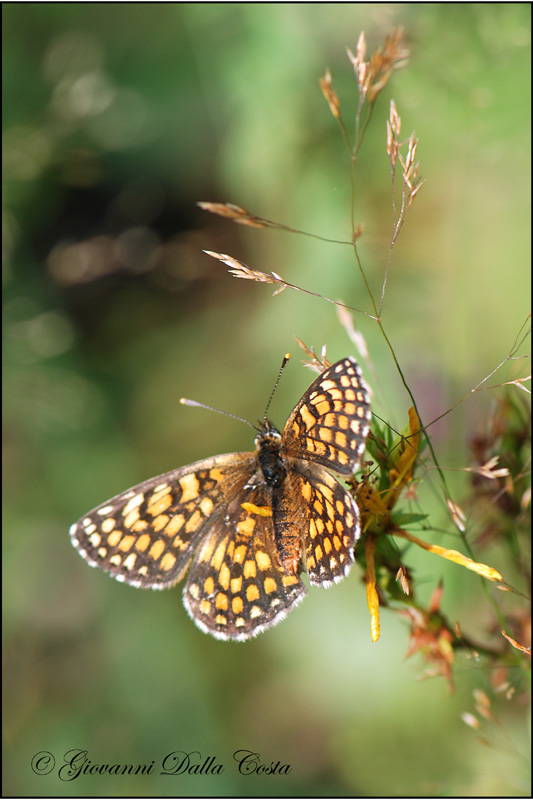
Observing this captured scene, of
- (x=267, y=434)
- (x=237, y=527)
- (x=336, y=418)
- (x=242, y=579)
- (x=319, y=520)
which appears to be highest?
(x=336, y=418)

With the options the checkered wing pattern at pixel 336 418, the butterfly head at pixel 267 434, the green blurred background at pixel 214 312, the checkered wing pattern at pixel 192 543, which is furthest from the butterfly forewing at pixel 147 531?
the green blurred background at pixel 214 312

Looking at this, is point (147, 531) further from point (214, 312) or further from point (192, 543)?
point (214, 312)

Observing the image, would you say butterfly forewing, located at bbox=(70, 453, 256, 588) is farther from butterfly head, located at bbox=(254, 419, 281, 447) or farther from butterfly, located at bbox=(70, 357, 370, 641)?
butterfly head, located at bbox=(254, 419, 281, 447)

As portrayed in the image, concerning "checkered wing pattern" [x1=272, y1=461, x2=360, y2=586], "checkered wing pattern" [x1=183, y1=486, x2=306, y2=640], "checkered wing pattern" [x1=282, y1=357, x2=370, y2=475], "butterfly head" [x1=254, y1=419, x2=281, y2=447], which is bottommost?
"checkered wing pattern" [x1=183, y1=486, x2=306, y2=640]

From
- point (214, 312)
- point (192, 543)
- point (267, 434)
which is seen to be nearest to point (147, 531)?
point (192, 543)

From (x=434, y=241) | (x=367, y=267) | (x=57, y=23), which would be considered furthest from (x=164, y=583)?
(x=57, y=23)

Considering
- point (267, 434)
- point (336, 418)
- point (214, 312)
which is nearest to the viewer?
point (336, 418)

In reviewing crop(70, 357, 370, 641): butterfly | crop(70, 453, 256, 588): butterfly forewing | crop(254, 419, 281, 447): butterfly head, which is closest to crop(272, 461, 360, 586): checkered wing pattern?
crop(70, 357, 370, 641): butterfly
